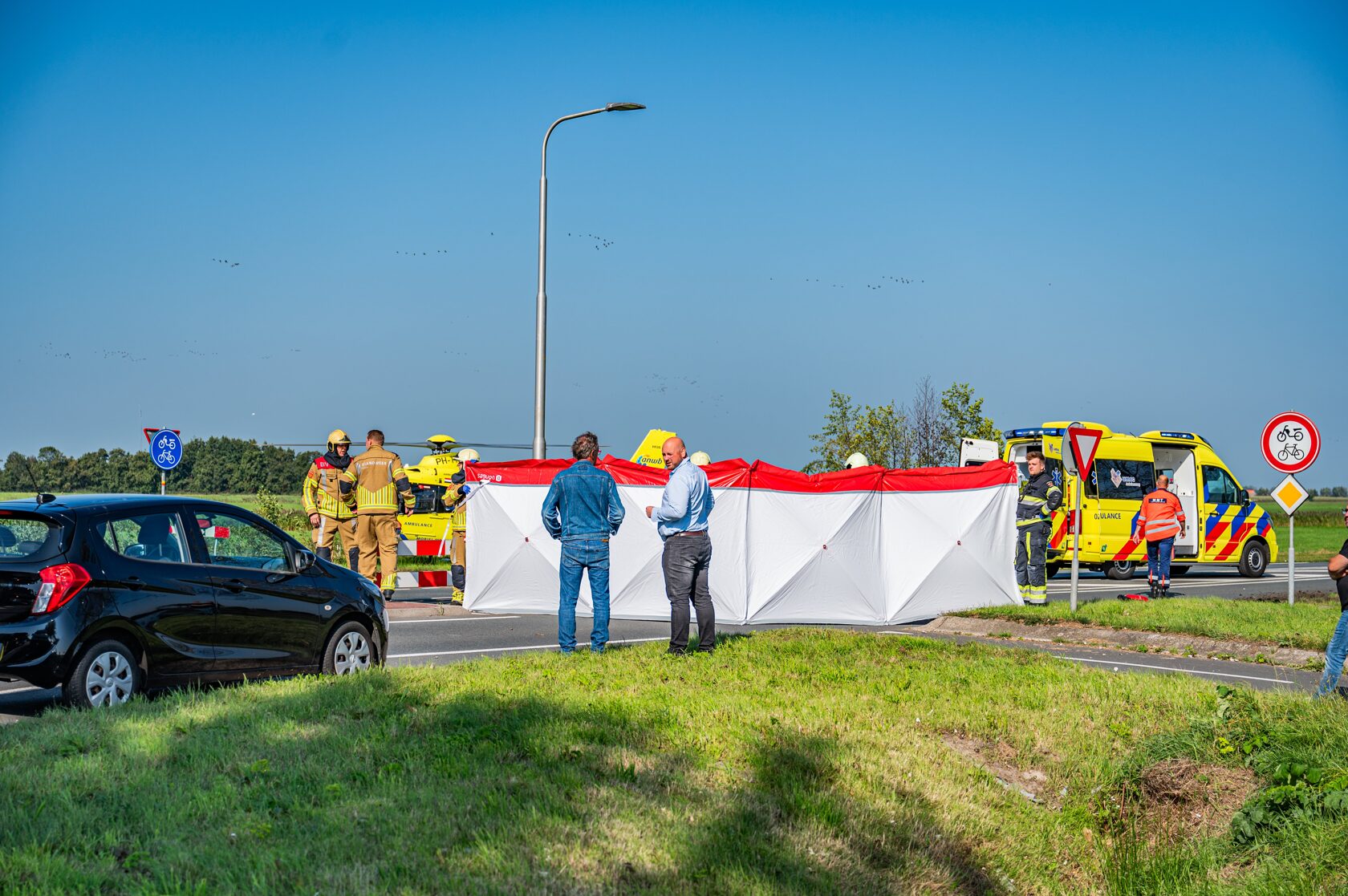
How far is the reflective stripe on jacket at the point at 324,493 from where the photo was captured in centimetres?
1513

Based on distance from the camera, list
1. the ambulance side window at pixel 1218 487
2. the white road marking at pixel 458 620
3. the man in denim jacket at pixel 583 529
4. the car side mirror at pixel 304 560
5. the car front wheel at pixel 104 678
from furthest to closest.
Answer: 1. the ambulance side window at pixel 1218 487
2. the white road marking at pixel 458 620
3. the man in denim jacket at pixel 583 529
4. the car side mirror at pixel 304 560
5. the car front wheel at pixel 104 678

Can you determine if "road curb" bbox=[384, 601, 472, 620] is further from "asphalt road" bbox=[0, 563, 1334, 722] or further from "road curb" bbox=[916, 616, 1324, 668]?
"road curb" bbox=[916, 616, 1324, 668]

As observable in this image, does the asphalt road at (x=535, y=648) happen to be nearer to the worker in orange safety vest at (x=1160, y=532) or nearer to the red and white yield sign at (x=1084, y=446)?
the red and white yield sign at (x=1084, y=446)

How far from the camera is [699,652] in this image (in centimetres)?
981

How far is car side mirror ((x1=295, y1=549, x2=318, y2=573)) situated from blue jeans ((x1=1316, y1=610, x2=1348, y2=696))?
7460 millimetres

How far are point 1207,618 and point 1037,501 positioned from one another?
2.71 m

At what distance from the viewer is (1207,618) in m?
13.8

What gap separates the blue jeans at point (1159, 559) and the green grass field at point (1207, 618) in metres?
2.37

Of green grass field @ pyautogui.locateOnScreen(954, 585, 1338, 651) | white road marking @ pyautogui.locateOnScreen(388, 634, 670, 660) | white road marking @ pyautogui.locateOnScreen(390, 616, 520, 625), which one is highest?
green grass field @ pyautogui.locateOnScreen(954, 585, 1338, 651)

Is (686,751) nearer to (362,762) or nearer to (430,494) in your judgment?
(362,762)

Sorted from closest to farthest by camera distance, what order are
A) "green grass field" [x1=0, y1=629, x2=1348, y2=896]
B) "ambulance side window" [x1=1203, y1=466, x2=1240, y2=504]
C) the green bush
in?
"green grass field" [x1=0, y1=629, x2=1348, y2=896]
"ambulance side window" [x1=1203, y1=466, x2=1240, y2=504]
the green bush

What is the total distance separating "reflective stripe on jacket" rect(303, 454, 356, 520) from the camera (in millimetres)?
15133

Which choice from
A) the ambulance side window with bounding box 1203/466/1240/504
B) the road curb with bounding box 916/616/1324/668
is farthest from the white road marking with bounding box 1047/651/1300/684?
the ambulance side window with bounding box 1203/466/1240/504

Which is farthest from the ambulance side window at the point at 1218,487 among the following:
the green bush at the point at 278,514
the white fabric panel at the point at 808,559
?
the green bush at the point at 278,514
